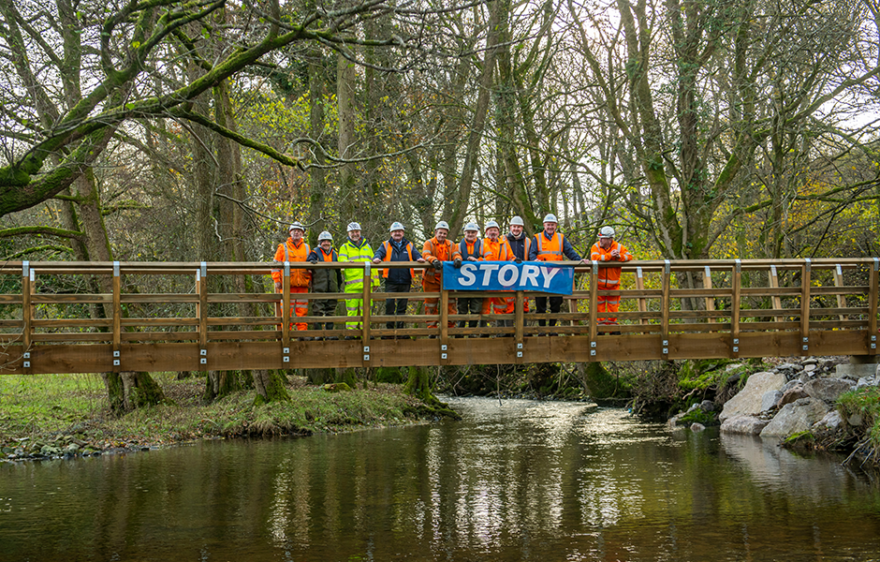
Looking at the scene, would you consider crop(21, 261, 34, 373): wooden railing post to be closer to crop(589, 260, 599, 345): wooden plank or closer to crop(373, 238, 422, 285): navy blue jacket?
crop(373, 238, 422, 285): navy blue jacket

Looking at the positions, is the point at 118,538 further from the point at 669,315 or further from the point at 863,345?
the point at 863,345

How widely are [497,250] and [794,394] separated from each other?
6.85 meters

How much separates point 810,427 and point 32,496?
487 inches

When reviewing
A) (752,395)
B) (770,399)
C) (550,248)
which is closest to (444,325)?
(550,248)

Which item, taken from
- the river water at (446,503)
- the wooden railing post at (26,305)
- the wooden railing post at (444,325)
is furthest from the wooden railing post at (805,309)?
the wooden railing post at (26,305)

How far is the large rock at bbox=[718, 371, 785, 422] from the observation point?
54.7 ft

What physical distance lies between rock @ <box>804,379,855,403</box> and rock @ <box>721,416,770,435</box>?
116 centimetres

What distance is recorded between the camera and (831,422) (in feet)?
46.2

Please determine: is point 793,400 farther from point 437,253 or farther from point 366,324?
point 366,324

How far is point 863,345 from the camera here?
42.6 feet

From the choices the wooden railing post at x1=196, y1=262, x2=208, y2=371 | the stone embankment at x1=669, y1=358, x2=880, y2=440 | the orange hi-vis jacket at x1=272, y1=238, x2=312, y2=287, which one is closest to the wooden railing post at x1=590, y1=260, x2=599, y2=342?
the orange hi-vis jacket at x1=272, y1=238, x2=312, y2=287

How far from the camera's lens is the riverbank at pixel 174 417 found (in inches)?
602

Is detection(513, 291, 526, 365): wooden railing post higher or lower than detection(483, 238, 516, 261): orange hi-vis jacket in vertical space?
lower

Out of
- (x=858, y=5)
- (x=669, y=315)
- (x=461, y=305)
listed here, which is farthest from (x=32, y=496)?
(x=858, y=5)
